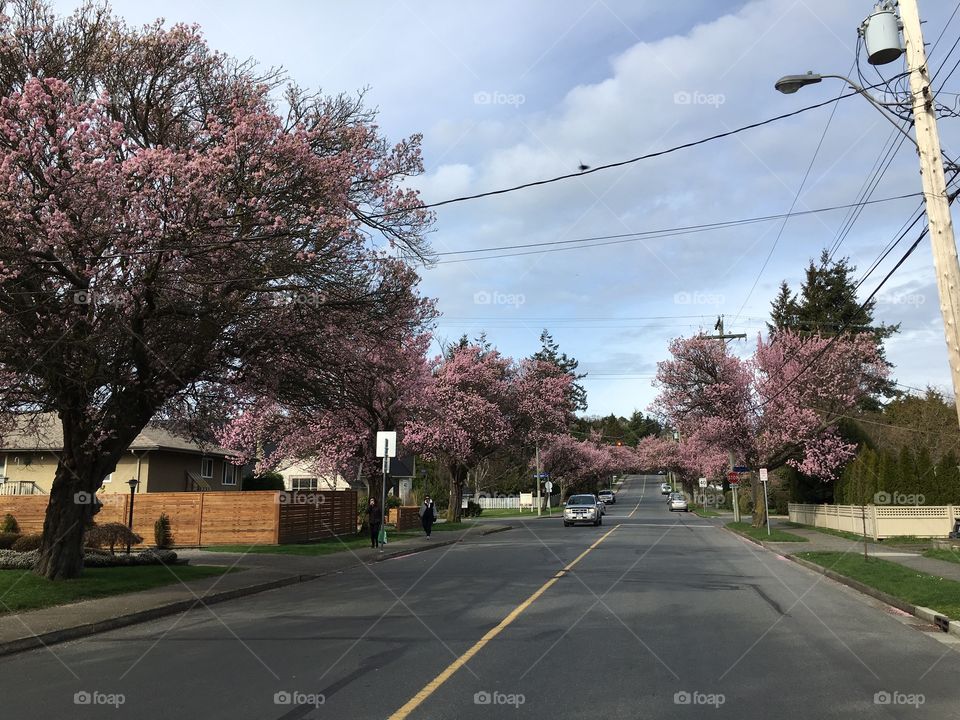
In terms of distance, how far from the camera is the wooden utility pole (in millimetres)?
10453

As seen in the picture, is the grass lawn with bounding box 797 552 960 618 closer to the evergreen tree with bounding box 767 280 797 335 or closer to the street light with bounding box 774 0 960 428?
the street light with bounding box 774 0 960 428

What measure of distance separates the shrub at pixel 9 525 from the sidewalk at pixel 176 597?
7.40 m

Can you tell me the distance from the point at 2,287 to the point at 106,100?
3.36 meters

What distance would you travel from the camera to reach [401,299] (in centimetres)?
1518

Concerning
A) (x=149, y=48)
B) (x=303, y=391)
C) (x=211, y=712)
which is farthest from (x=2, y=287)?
(x=211, y=712)

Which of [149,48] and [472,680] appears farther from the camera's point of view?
[149,48]

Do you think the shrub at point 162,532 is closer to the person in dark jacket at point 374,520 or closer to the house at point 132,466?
the person in dark jacket at point 374,520

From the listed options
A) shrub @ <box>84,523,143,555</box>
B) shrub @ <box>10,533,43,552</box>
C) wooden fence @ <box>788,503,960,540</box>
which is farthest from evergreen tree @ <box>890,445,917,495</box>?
shrub @ <box>10,533,43,552</box>

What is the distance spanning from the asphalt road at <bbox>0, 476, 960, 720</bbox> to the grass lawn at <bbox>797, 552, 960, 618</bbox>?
65 centimetres

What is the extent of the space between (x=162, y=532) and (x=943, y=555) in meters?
22.8

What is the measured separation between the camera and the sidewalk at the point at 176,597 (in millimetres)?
9773

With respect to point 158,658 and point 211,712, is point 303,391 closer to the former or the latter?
point 158,658

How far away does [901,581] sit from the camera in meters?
14.3

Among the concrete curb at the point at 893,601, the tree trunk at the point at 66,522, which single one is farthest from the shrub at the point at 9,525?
the concrete curb at the point at 893,601
